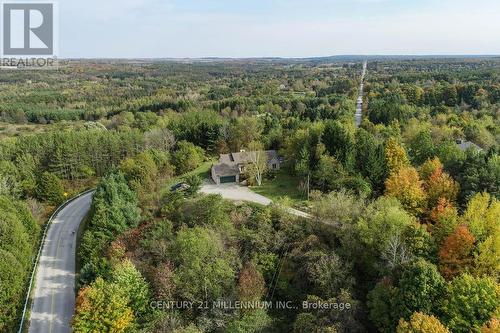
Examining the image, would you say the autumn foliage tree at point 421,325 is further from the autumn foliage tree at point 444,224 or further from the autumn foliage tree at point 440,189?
the autumn foliage tree at point 440,189

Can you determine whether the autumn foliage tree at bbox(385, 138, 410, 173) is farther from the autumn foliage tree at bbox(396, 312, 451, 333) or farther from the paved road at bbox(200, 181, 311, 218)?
the autumn foliage tree at bbox(396, 312, 451, 333)

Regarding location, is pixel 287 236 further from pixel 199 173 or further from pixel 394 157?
pixel 199 173

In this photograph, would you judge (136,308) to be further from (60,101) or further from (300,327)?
(60,101)

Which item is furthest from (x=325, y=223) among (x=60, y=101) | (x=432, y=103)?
(x=60, y=101)

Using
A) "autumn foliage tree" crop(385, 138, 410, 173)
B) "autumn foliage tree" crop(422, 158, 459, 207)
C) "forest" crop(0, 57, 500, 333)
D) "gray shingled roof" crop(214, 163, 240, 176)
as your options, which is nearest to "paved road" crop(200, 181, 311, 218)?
"gray shingled roof" crop(214, 163, 240, 176)

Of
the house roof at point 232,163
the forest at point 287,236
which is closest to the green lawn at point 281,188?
the forest at point 287,236

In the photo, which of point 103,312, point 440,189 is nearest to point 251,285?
point 103,312
